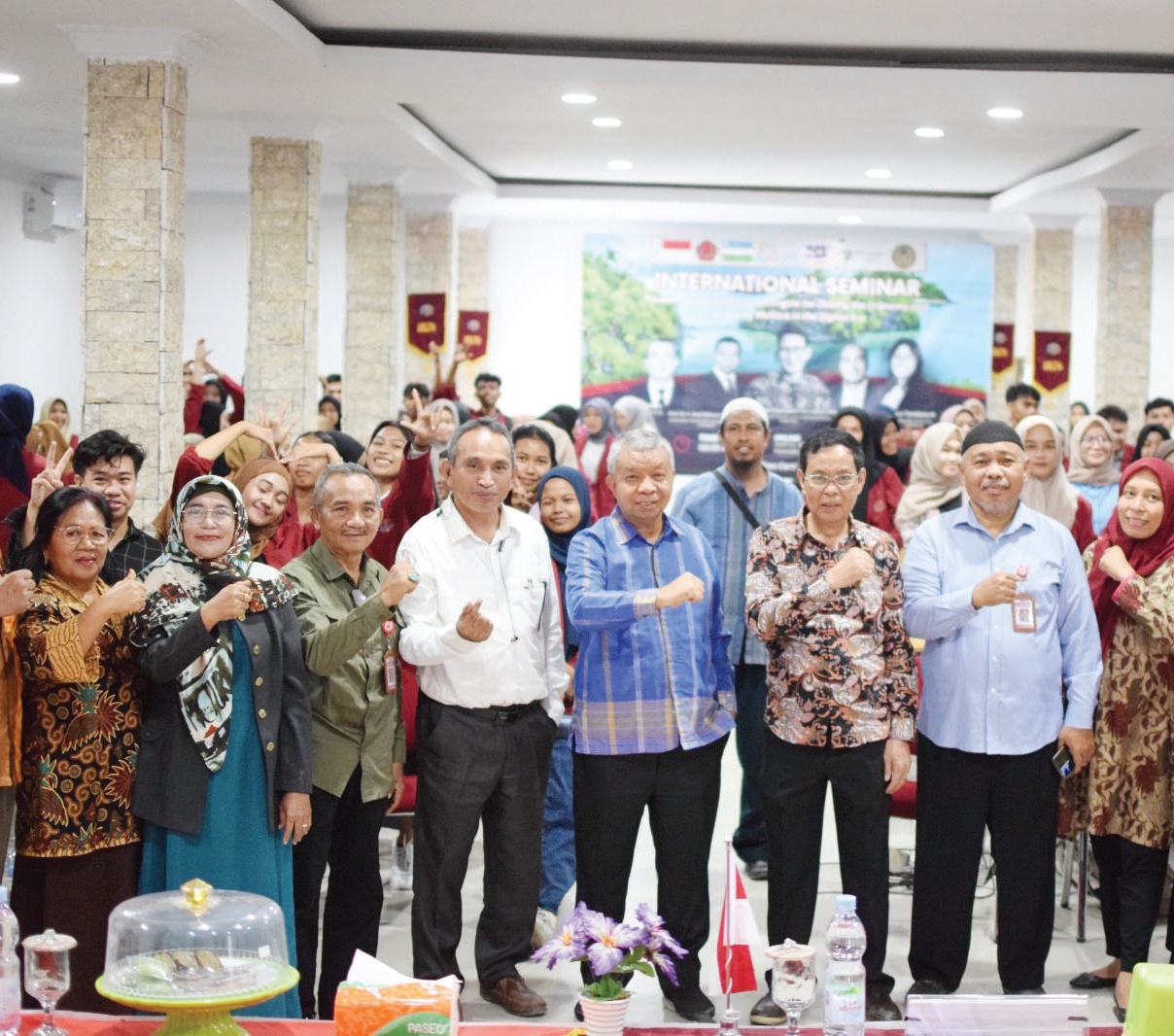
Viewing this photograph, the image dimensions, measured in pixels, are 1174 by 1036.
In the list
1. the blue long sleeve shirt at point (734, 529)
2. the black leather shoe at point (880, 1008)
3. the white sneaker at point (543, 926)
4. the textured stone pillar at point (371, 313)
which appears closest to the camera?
the black leather shoe at point (880, 1008)

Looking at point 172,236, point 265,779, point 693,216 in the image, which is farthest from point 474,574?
point 693,216

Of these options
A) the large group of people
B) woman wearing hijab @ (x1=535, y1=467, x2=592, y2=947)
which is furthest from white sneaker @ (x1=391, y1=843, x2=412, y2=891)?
the large group of people

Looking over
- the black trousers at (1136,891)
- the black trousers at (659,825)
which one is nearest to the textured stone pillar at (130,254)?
the black trousers at (659,825)

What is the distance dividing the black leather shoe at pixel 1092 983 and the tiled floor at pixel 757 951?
0.13 ft

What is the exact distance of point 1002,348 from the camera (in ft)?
60.6

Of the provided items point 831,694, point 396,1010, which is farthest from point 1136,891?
point 396,1010

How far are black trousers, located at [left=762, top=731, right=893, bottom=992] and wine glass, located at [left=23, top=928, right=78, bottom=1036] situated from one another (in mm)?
2142

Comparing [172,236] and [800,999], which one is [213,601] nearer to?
[800,999]

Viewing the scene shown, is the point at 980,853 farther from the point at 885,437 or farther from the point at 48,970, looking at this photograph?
the point at 885,437

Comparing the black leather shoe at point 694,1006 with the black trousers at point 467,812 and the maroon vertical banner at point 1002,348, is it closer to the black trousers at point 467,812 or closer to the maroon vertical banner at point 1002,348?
the black trousers at point 467,812

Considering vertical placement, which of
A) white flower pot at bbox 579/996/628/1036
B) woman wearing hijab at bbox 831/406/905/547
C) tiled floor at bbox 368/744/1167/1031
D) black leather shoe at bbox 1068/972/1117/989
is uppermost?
woman wearing hijab at bbox 831/406/905/547

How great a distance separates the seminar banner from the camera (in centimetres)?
1781

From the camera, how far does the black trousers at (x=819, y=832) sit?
13.4ft

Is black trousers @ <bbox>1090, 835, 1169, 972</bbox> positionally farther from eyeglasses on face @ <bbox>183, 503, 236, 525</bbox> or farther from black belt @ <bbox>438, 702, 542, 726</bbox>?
eyeglasses on face @ <bbox>183, 503, 236, 525</bbox>
